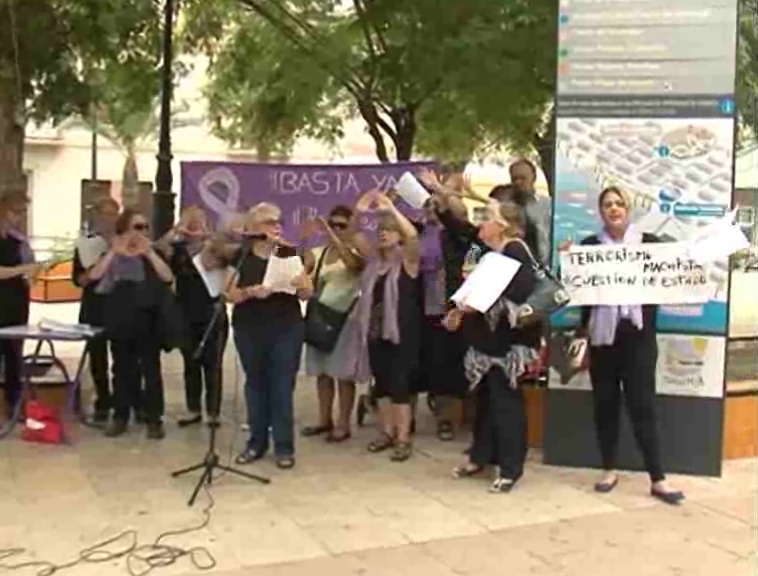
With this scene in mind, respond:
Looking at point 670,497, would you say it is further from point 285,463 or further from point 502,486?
point 285,463

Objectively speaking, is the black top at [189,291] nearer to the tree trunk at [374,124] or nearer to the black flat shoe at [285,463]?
the black flat shoe at [285,463]

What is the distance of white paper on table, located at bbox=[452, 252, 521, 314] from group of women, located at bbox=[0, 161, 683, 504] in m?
0.06

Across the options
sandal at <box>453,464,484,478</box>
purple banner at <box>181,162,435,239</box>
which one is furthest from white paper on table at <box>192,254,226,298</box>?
sandal at <box>453,464,484,478</box>

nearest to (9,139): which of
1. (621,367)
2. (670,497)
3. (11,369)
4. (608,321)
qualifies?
(11,369)

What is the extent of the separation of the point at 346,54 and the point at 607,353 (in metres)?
7.55

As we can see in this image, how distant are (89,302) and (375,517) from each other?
3.25m

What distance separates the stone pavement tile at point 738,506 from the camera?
629 centimetres

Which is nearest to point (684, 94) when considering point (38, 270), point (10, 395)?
point (38, 270)

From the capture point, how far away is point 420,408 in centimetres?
916

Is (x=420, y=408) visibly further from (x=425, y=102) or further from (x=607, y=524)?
(x=425, y=102)

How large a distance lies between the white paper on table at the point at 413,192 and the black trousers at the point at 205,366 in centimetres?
151

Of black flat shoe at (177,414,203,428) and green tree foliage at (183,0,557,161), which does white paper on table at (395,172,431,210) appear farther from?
green tree foliage at (183,0,557,161)

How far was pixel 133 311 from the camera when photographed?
798 cm

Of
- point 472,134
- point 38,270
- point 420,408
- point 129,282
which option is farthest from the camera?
point 472,134
